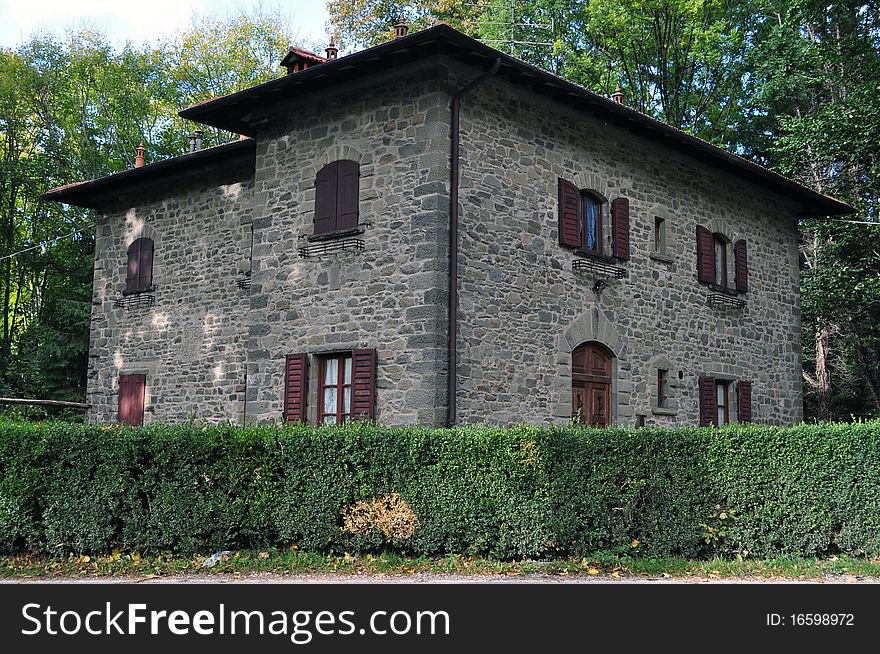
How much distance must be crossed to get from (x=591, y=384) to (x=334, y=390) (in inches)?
155

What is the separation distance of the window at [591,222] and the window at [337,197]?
371 cm

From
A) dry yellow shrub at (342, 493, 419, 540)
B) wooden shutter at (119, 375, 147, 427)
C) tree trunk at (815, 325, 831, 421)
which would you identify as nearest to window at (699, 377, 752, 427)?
tree trunk at (815, 325, 831, 421)

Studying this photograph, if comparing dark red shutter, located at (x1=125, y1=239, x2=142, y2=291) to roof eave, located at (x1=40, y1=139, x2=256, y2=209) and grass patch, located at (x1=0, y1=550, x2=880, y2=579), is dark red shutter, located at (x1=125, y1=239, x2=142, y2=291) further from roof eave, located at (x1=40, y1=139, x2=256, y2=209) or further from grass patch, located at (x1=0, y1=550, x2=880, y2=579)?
grass patch, located at (x1=0, y1=550, x2=880, y2=579)

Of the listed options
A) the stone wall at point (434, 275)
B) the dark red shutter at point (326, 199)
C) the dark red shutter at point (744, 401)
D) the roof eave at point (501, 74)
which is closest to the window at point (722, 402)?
the dark red shutter at point (744, 401)

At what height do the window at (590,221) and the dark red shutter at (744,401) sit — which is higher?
the window at (590,221)

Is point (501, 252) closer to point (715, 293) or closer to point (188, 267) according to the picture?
point (715, 293)

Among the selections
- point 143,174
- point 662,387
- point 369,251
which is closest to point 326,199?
point 369,251

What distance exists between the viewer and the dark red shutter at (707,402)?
1587cm

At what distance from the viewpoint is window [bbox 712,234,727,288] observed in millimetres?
16953

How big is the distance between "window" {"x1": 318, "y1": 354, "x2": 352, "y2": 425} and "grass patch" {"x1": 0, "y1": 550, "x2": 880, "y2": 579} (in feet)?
11.6

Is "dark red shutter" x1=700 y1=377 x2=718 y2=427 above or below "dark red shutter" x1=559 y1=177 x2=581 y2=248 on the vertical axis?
below

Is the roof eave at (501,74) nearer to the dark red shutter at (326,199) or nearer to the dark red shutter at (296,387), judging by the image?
the dark red shutter at (326,199)

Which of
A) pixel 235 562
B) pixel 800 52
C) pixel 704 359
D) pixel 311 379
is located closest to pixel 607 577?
pixel 235 562

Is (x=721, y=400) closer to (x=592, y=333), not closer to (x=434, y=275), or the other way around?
(x=592, y=333)
